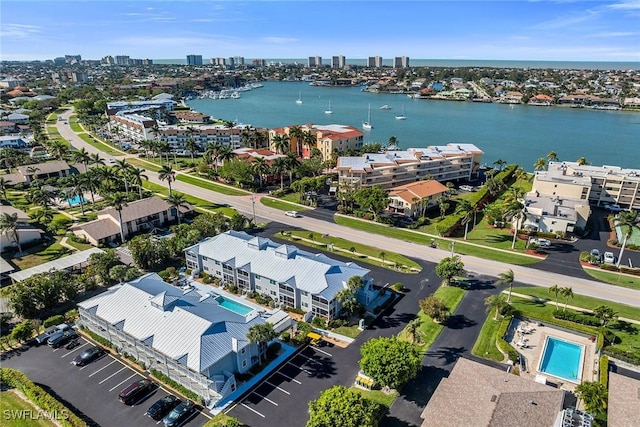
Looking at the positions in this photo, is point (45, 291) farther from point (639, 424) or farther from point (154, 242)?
point (639, 424)

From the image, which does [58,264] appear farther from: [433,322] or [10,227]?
[433,322]

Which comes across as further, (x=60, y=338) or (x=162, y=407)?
(x=60, y=338)

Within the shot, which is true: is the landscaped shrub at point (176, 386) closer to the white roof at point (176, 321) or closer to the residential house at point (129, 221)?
the white roof at point (176, 321)

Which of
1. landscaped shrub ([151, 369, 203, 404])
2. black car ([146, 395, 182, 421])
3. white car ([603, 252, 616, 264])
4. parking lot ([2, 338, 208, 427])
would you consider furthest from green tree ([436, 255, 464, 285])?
black car ([146, 395, 182, 421])

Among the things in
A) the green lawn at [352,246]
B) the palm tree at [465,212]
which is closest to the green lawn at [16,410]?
the green lawn at [352,246]

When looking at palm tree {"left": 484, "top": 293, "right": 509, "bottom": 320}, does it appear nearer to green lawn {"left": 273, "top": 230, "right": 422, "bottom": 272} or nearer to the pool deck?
the pool deck

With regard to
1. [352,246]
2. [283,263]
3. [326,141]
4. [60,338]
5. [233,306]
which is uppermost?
[326,141]

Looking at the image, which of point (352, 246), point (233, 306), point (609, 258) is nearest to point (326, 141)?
point (352, 246)
